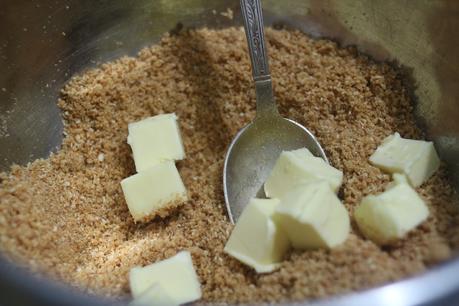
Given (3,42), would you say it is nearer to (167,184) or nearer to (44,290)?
(167,184)

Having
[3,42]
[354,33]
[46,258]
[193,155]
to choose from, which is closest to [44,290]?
[46,258]

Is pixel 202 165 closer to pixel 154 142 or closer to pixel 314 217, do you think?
pixel 154 142

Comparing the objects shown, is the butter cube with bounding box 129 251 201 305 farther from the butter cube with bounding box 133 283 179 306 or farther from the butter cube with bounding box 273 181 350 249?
the butter cube with bounding box 273 181 350 249

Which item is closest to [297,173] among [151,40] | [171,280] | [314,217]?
[314,217]

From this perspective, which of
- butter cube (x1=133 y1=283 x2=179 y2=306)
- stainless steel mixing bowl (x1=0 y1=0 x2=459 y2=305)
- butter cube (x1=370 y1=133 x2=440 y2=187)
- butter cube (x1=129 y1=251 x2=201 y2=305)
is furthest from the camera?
stainless steel mixing bowl (x1=0 y1=0 x2=459 y2=305)

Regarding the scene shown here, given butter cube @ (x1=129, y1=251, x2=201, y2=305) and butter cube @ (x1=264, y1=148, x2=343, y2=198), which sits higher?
butter cube @ (x1=264, y1=148, x2=343, y2=198)

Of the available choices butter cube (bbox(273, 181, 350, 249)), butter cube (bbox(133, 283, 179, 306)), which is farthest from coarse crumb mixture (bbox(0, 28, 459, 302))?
butter cube (bbox(133, 283, 179, 306))
